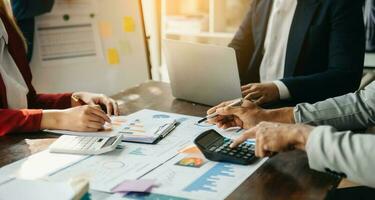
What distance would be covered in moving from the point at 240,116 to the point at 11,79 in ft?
2.65

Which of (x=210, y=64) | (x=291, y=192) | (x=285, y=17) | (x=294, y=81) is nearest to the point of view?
(x=291, y=192)

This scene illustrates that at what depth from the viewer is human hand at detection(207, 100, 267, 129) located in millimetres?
1245

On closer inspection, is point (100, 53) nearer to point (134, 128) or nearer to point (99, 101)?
point (99, 101)

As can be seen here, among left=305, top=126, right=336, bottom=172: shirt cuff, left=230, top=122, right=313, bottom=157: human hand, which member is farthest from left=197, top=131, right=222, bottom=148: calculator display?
left=305, top=126, right=336, bottom=172: shirt cuff

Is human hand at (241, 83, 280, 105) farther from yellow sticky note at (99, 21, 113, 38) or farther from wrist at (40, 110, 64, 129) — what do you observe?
yellow sticky note at (99, 21, 113, 38)

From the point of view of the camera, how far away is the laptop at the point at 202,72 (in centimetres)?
139

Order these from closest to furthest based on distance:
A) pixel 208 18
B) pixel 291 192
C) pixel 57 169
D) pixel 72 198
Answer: pixel 72 198 → pixel 291 192 → pixel 57 169 → pixel 208 18

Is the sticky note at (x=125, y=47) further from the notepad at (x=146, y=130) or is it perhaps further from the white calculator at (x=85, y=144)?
the white calculator at (x=85, y=144)

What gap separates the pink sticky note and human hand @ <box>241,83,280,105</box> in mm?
657

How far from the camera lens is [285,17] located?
1.89 metres

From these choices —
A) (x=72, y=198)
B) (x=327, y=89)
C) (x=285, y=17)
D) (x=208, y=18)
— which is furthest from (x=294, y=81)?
(x=208, y=18)

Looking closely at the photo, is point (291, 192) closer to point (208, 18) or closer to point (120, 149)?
point (120, 149)

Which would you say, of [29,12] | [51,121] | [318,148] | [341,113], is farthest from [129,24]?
[318,148]

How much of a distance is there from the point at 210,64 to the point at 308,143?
0.60 meters
